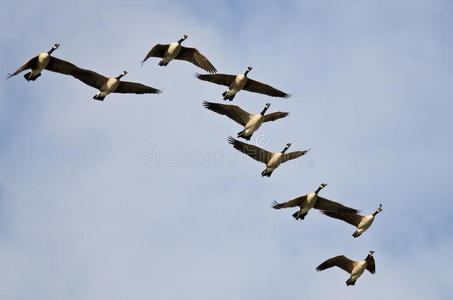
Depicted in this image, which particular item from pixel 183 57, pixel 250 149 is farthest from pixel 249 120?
pixel 183 57

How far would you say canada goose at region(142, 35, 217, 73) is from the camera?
208 ft

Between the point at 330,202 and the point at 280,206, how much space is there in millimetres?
3180

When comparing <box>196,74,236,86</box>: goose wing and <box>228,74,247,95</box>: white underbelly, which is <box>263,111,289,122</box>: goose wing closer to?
<box>228,74,247,95</box>: white underbelly

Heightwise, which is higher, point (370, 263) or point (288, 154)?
point (288, 154)

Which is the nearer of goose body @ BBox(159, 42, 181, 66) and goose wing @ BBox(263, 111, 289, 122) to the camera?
goose body @ BBox(159, 42, 181, 66)

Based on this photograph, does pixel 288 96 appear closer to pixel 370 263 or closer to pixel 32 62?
pixel 370 263

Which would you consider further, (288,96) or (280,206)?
(288,96)

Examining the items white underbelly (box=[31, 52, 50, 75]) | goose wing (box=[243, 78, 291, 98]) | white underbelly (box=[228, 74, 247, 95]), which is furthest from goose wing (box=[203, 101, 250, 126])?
white underbelly (box=[31, 52, 50, 75])

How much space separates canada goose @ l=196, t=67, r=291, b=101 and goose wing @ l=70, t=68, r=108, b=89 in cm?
585

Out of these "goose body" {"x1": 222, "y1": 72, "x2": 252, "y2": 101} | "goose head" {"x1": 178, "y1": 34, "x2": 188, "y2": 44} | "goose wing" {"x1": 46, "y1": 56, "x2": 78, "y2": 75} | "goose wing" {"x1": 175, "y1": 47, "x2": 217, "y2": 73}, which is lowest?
"goose wing" {"x1": 46, "y1": 56, "x2": 78, "y2": 75}

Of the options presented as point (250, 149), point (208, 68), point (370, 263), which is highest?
point (208, 68)

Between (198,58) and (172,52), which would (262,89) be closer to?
(198,58)

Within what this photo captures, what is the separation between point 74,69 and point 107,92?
2.45 meters

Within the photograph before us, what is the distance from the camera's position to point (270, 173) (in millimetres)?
64062
